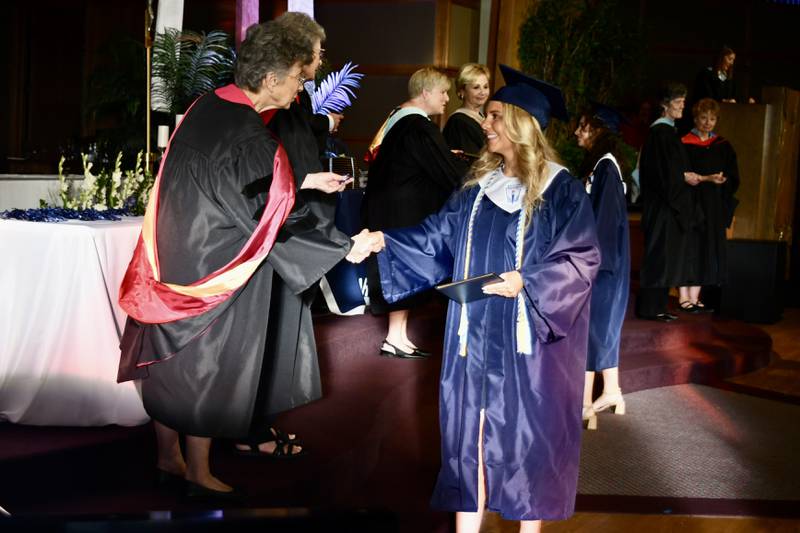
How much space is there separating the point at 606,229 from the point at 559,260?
189 centimetres

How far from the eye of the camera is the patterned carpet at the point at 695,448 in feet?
13.2

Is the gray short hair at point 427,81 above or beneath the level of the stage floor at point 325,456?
above

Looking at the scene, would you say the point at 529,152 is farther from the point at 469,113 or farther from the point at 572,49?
the point at 572,49

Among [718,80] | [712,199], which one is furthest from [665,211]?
[718,80]

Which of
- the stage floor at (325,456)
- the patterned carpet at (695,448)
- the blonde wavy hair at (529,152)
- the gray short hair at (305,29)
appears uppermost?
the gray short hair at (305,29)

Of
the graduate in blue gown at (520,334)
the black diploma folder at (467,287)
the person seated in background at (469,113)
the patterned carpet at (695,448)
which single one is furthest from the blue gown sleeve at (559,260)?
the person seated in background at (469,113)

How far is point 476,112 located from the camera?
528 centimetres

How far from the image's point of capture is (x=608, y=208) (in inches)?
173

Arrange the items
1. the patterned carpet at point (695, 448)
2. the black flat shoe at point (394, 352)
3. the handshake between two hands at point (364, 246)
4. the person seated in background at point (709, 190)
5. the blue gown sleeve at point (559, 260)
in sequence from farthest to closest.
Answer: the person seated in background at point (709, 190)
the black flat shoe at point (394, 352)
the patterned carpet at point (695, 448)
the handshake between two hands at point (364, 246)
the blue gown sleeve at point (559, 260)

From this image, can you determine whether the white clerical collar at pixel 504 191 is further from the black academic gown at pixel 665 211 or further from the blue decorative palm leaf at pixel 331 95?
the black academic gown at pixel 665 211

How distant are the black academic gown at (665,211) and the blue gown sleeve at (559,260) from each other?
13.7ft

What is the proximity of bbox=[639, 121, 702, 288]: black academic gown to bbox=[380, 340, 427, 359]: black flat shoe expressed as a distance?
7.72 feet

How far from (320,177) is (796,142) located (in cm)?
706

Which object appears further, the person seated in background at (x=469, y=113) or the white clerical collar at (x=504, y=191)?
the person seated in background at (x=469, y=113)
